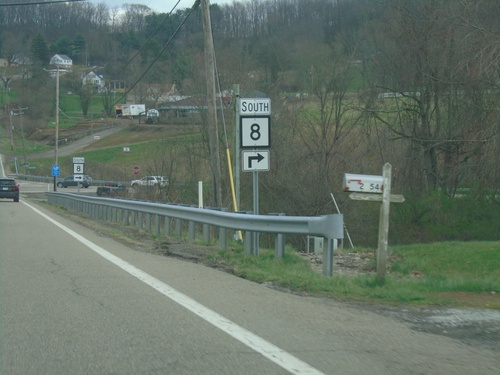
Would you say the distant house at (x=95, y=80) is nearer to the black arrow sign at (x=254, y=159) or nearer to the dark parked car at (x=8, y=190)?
the dark parked car at (x=8, y=190)

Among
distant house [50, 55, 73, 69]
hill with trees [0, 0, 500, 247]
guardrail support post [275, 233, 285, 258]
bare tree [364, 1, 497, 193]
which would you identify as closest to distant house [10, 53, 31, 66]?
distant house [50, 55, 73, 69]

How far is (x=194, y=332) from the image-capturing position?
7238mm

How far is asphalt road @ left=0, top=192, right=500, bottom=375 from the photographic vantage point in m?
6.09

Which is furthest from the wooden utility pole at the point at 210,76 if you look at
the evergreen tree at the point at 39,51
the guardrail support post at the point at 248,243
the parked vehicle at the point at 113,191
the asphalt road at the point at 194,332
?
the evergreen tree at the point at 39,51

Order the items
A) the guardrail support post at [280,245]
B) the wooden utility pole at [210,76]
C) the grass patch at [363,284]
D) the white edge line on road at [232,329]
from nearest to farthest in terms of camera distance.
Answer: the white edge line on road at [232,329], the grass patch at [363,284], the guardrail support post at [280,245], the wooden utility pole at [210,76]

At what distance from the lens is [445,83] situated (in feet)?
92.6

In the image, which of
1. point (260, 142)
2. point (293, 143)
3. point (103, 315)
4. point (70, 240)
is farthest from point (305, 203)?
point (103, 315)

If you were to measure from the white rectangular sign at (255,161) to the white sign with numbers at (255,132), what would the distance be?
143 millimetres

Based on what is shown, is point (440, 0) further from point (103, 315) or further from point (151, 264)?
point (103, 315)

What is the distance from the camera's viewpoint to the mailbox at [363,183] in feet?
31.6

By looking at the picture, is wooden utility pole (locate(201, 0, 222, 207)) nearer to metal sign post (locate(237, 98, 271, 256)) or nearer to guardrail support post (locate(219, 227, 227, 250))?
guardrail support post (locate(219, 227, 227, 250))

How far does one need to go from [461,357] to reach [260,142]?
7686mm

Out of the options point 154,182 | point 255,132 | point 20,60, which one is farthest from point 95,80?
point 255,132

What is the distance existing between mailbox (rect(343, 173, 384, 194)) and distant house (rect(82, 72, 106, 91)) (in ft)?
190
